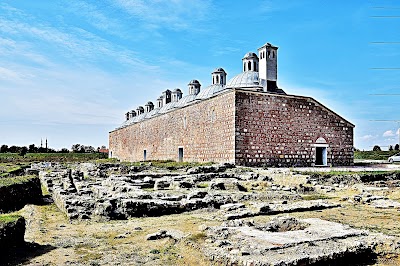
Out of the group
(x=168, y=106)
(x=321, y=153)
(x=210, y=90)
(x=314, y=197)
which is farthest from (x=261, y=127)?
(x=168, y=106)

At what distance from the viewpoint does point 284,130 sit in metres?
24.7

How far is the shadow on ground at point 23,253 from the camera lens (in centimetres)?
568

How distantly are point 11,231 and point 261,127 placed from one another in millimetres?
19197

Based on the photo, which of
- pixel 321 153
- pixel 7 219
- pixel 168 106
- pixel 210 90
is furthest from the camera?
pixel 168 106

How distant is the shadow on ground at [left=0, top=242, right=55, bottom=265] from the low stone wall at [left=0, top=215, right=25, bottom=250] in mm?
85

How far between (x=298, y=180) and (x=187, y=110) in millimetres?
17731

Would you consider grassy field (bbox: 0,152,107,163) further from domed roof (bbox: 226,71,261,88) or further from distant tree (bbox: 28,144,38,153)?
domed roof (bbox: 226,71,261,88)

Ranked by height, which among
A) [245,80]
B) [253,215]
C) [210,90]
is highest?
Answer: [210,90]

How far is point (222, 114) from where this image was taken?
82.3 feet

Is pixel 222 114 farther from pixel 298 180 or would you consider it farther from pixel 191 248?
pixel 191 248

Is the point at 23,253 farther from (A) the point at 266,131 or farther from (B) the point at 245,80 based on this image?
(B) the point at 245,80

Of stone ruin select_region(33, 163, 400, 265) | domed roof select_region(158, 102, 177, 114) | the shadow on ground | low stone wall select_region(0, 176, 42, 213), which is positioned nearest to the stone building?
stone ruin select_region(33, 163, 400, 265)

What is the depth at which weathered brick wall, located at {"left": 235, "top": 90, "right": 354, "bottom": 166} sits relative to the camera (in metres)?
23.6

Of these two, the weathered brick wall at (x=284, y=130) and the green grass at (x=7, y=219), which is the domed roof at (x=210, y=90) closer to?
the weathered brick wall at (x=284, y=130)
